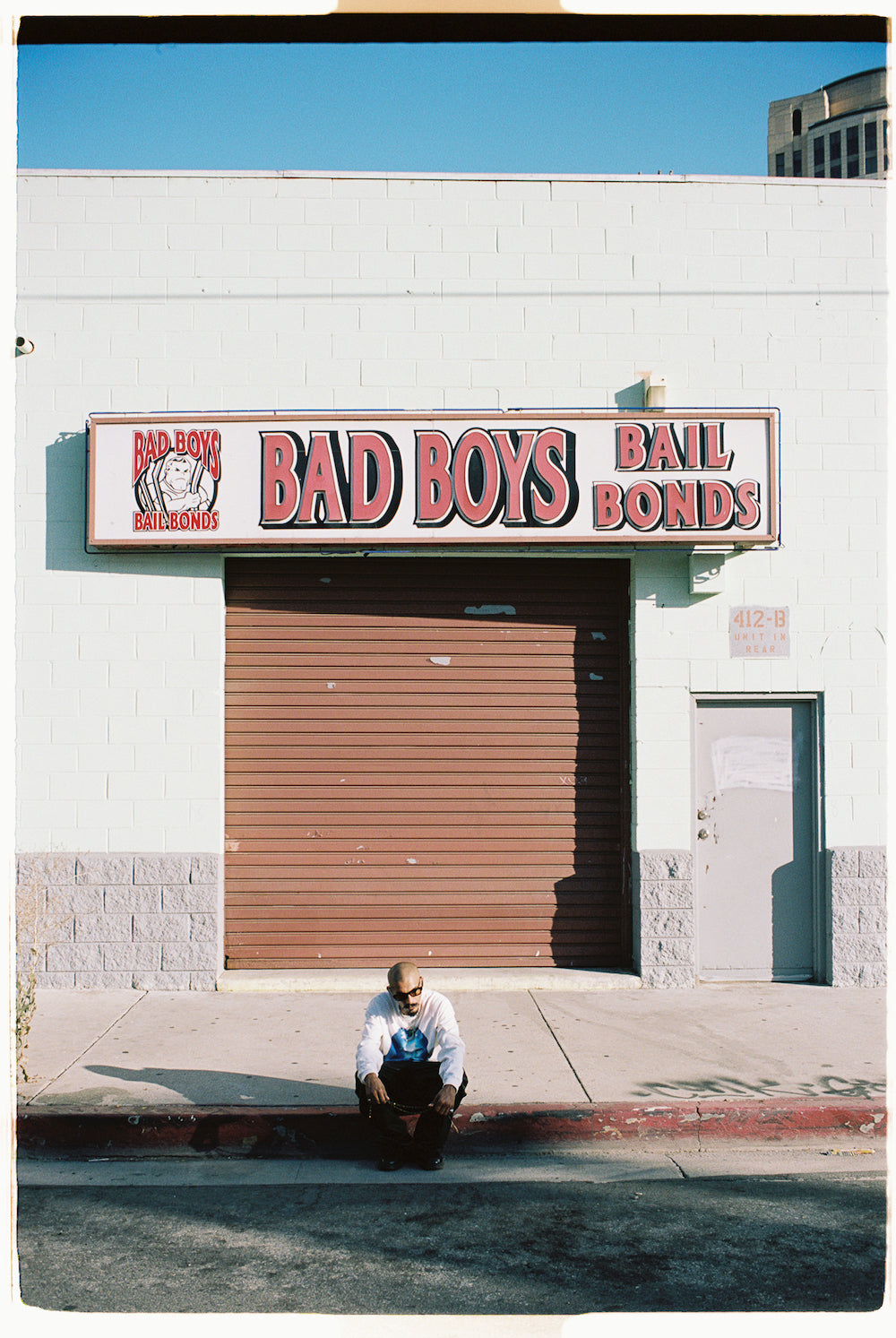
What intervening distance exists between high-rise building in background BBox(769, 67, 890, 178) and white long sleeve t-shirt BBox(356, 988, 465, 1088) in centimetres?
10178

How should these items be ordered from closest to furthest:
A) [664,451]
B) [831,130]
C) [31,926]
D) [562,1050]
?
[562,1050]
[31,926]
[664,451]
[831,130]

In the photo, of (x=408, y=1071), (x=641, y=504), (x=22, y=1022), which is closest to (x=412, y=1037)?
(x=408, y=1071)

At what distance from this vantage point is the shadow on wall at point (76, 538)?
356 inches

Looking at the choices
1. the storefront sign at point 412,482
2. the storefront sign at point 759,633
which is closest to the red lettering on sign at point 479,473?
the storefront sign at point 412,482

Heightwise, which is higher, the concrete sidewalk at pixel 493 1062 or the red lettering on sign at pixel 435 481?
the red lettering on sign at pixel 435 481

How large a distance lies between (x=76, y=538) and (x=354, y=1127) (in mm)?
5313

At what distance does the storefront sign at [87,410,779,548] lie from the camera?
8.85m

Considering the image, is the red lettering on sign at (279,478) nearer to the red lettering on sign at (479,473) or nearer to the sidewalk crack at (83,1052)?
the red lettering on sign at (479,473)

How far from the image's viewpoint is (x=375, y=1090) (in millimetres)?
5465

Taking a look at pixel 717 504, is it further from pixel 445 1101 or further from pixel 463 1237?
pixel 463 1237

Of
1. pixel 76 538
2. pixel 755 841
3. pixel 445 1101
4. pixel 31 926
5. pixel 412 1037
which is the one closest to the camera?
pixel 445 1101

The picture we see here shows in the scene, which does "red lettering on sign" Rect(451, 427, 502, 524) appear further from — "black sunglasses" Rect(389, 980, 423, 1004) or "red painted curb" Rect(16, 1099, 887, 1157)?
"red painted curb" Rect(16, 1099, 887, 1157)

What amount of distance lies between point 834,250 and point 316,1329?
8.77 m

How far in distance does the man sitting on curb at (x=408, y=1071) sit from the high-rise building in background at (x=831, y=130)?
101823mm
